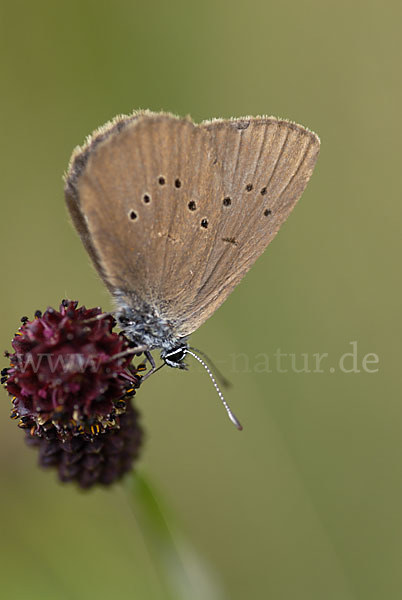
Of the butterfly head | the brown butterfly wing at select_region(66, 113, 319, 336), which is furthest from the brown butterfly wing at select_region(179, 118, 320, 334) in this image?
the butterfly head

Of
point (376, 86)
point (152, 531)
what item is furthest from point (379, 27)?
point (152, 531)

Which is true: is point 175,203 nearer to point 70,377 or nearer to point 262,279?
point 70,377

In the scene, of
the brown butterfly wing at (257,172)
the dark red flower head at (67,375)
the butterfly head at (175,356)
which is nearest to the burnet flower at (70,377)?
the dark red flower head at (67,375)

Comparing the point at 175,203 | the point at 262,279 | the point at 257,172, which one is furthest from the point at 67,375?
the point at 262,279

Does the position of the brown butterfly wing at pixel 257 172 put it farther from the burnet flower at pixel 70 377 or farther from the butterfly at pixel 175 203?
the burnet flower at pixel 70 377

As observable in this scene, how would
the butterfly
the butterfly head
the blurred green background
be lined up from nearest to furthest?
the butterfly < the butterfly head < the blurred green background

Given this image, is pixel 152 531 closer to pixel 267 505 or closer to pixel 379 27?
pixel 267 505

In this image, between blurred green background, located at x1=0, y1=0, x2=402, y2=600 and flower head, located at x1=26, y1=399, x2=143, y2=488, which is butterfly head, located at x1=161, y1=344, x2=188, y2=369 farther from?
blurred green background, located at x1=0, y1=0, x2=402, y2=600
